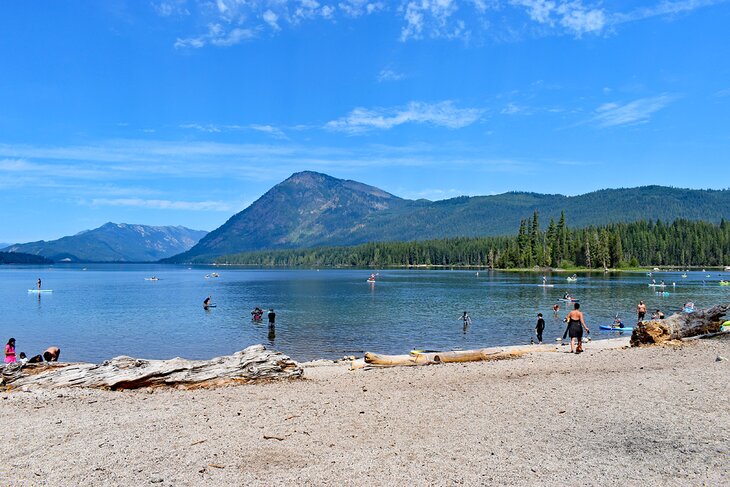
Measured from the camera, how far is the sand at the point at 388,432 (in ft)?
33.1

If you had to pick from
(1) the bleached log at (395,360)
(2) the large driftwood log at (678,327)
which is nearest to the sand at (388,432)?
(1) the bleached log at (395,360)

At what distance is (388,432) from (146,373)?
10363 millimetres

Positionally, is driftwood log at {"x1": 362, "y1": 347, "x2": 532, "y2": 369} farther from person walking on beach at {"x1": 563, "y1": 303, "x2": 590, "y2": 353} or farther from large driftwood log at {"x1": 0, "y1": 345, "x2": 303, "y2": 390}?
large driftwood log at {"x1": 0, "y1": 345, "x2": 303, "y2": 390}

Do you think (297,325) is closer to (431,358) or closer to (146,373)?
(431,358)

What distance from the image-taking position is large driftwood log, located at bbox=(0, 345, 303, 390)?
60.5 feet

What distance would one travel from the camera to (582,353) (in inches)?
1068

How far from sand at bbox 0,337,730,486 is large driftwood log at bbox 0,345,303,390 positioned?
72 cm

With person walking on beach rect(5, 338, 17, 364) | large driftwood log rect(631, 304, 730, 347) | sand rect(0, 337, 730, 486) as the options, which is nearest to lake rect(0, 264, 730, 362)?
person walking on beach rect(5, 338, 17, 364)

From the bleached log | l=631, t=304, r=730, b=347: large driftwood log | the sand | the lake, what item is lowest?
the lake

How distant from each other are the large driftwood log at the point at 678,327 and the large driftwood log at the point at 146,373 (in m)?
19.9

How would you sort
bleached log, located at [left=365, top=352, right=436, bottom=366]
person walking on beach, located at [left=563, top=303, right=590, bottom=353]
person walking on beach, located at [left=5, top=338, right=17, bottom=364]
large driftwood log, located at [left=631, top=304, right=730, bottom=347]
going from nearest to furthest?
1. bleached log, located at [left=365, top=352, right=436, bottom=366]
2. person walking on beach, located at [left=563, top=303, right=590, bottom=353]
3. person walking on beach, located at [left=5, top=338, right=17, bottom=364]
4. large driftwood log, located at [left=631, top=304, right=730, bottom=347]

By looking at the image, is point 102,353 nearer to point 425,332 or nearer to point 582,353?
point 425,332

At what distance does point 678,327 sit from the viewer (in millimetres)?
28656

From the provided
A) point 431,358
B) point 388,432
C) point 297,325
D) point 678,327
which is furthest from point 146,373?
point 297,325
